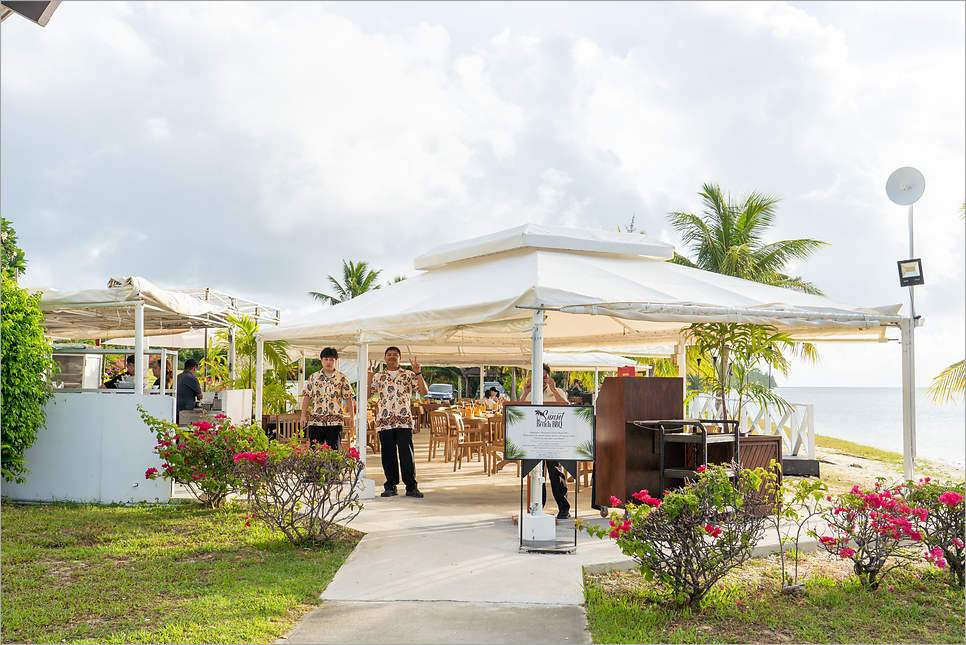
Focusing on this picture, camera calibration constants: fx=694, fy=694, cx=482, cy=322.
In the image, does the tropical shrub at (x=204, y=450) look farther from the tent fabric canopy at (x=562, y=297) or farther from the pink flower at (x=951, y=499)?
the pink flower at (x=951, y=499)

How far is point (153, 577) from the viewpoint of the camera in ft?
16.6

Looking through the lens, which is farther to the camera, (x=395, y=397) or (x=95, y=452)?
(x=395, y=397)

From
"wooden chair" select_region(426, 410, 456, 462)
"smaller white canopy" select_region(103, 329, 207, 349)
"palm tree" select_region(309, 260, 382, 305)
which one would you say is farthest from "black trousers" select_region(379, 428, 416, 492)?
"palm tree" select_region(309, 260, 382, 305)

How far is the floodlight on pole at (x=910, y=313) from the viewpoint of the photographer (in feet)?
21.5

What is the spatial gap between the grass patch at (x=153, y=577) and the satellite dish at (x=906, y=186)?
20.5ft

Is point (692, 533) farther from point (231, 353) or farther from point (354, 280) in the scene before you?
point (354, 280)

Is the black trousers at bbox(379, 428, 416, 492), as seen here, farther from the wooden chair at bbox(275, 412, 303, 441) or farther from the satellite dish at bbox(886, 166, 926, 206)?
the satellite dish at bbox(886, 166, 926, 206)

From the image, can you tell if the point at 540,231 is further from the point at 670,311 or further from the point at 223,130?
the point at 223,130

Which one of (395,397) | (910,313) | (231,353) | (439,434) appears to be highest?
(910,313)

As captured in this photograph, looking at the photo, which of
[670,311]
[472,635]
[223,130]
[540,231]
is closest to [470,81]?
[540,231]

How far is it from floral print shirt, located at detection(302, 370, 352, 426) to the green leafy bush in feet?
9.45

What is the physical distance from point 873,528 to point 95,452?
784 cm

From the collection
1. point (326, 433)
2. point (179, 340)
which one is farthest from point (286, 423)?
point (179, 340)

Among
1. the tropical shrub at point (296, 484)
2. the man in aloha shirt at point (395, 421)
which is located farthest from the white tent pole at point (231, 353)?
the tropical shrub at point (296, 484)
